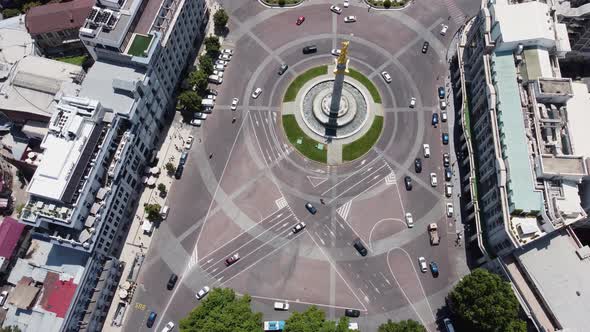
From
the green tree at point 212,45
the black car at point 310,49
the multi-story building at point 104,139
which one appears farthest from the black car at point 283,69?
the multi-story building at point 104,139

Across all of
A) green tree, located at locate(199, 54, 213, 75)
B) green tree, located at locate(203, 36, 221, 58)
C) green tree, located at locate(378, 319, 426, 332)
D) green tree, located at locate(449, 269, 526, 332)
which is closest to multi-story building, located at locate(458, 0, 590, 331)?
green tree, located at locate(449, 269, 526, 332)

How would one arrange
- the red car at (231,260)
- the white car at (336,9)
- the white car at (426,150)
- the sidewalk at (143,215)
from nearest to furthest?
the sidewalk at (143,215)
the red car at (231,260)
the white car at (426,150)
the white car at (336,9)

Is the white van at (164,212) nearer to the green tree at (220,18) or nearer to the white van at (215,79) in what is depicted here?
the white van at (215,79)

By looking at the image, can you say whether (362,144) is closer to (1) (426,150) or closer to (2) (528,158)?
(1) (426,150)

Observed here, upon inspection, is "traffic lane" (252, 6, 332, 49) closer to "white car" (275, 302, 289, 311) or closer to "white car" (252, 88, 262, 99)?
"white car" (252, 88, 262, 99)

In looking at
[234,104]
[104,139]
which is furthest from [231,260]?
[234,104]

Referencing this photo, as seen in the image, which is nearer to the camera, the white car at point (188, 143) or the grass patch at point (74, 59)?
the white car at point (188, 143)
